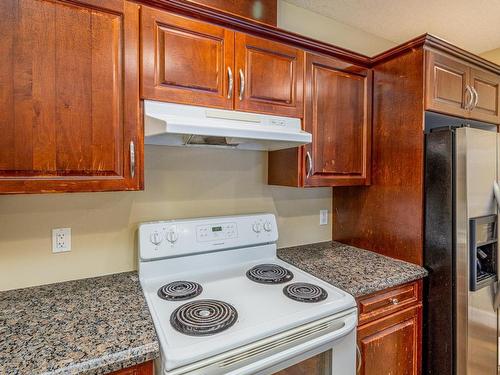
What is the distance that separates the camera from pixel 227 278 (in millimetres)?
1504

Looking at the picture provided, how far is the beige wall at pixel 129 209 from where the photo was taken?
129 centimetres

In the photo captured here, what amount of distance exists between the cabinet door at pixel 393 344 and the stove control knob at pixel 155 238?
1.08 metres

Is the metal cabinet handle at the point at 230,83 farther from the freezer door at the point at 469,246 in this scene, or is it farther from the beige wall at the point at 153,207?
the freezer door at the point at 469,246

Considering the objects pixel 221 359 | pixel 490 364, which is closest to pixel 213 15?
pixel 221 359

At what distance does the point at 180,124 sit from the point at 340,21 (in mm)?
1752

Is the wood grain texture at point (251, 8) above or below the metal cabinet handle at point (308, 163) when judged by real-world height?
above

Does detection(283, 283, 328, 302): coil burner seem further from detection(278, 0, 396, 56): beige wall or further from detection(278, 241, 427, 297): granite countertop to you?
detection(278, 0, 396, 56): beige wall

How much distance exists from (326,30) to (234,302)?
6.46ft

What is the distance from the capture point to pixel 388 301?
4.85 ft

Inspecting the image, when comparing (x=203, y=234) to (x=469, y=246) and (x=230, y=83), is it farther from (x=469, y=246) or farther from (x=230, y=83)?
(x=469, y=246)

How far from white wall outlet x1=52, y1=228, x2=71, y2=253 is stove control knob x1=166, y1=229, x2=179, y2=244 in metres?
0.46

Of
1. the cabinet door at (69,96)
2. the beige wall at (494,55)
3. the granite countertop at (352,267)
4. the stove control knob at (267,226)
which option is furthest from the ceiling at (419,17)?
the granite countertop at (352,267)

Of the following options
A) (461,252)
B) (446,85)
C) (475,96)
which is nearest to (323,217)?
(461,252)

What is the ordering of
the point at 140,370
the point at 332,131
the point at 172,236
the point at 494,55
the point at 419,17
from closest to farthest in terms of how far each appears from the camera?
the point at 140,370, the point at 172,236, the point at 332,131, the point at 419,17, the point at 494,55
